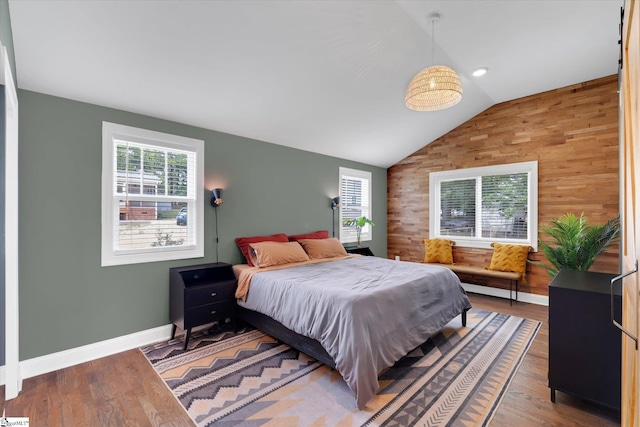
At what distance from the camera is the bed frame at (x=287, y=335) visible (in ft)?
7.75

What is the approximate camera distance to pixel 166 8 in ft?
6.91

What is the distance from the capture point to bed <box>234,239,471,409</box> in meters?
2.07

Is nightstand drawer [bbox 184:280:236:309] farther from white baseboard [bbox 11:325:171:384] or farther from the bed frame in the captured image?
white baseboard [bbox 11:325:171:384]

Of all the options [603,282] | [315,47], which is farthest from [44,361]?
[603,282]

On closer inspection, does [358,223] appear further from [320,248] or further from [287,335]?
[287,335]

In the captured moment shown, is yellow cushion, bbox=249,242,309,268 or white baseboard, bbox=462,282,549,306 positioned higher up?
yellow cushion, bbox=249,242,309,268

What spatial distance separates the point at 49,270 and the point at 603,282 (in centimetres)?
451

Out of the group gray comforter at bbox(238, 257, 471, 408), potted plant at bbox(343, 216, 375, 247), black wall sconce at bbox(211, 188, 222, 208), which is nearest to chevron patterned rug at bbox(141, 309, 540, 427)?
gray comforter at bbox(238, 257, 471, 408)

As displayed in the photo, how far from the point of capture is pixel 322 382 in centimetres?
232

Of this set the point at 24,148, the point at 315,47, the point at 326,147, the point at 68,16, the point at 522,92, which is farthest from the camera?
the point at 326,147

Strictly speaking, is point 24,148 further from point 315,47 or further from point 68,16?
point 315,47

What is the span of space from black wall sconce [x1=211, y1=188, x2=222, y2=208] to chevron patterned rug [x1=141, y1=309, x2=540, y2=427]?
5.01 feet

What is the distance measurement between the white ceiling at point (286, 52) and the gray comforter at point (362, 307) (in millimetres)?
2011

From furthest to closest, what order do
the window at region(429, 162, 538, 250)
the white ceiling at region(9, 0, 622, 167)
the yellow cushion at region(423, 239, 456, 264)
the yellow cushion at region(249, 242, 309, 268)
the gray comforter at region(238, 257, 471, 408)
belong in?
the yellow cushion at region(423, 239, 456, 264) < the window at region(429, 162, 538, 250) < the yellow cushion at region(249, 242, 309, 268) < the white ceiling at region(9, 0, 622, 167) < the gray comforter at region(238, 257, 471, 408)
